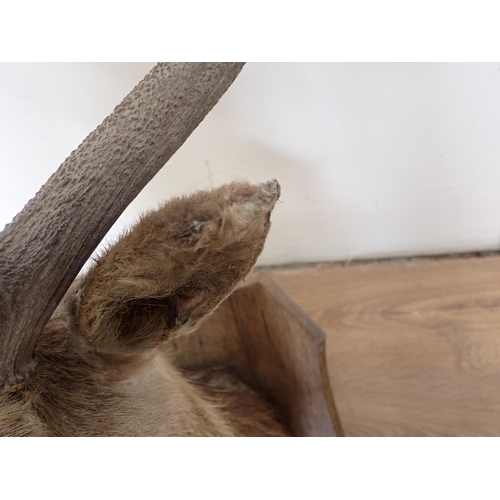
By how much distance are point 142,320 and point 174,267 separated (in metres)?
0.10

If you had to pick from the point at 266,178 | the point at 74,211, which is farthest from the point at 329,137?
the point at 74,211

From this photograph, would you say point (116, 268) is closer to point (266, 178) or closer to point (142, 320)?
point (142, 320)

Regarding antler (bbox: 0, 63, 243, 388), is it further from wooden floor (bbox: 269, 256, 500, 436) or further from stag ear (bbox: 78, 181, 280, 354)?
wooden floor (bbox: 269, 256, 500, 436)

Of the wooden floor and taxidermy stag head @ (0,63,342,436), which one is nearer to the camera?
taxidermy stag head @ (0,63,342,436)

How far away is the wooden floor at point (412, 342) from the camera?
2.16 ft

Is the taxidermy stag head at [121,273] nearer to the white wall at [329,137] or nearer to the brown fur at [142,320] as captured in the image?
the brown fur at [142,320]

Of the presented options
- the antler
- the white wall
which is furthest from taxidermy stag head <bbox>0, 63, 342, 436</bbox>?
the white wall

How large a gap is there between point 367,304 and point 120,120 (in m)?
0.51

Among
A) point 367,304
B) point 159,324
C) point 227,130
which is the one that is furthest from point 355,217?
point 159,324

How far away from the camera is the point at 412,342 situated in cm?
72

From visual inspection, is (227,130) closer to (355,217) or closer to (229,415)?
(355,217)

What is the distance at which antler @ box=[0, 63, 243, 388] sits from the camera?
319mm

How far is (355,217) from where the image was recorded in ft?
2.49

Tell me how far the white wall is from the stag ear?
0.24 metres
